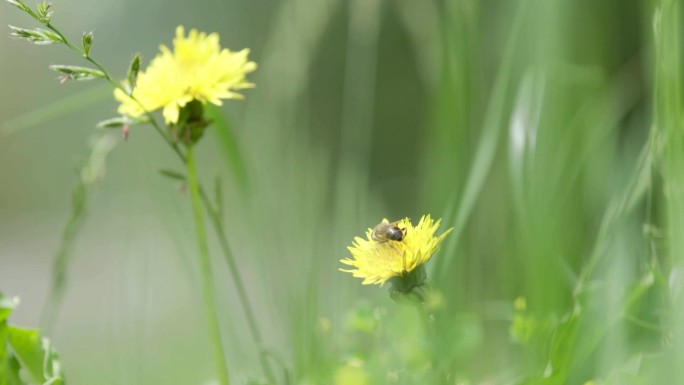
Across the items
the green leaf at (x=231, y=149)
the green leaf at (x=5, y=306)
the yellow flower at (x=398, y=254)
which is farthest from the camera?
the green leaf at (x=231, y=149)

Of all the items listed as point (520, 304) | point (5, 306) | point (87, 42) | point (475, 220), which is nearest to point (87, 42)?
point (87, 42)

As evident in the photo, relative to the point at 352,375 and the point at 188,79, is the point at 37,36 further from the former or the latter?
the point at 352,375

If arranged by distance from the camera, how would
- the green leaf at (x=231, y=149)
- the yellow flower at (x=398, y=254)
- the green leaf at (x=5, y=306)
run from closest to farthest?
the yellow flower at (x=398, y=254) → the green leaf at (x=5, y=306) → the green leaf at (x=231, y=149)

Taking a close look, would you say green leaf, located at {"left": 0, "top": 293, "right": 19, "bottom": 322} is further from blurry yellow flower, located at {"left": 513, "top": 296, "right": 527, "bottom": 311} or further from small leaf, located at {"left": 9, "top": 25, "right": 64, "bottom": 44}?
blurry yellow flower, located at {"left": 513, "top": 296, "right": 527, "bottom": 311}

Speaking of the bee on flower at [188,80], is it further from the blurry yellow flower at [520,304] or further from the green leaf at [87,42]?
the blurry yellow flower at [520,304]

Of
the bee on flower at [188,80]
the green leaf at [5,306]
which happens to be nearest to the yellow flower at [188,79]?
the bee on flower at [188,80]

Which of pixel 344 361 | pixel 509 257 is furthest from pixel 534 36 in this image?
pixel 344 361

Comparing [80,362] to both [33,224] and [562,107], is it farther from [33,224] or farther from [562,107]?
[33,224]
